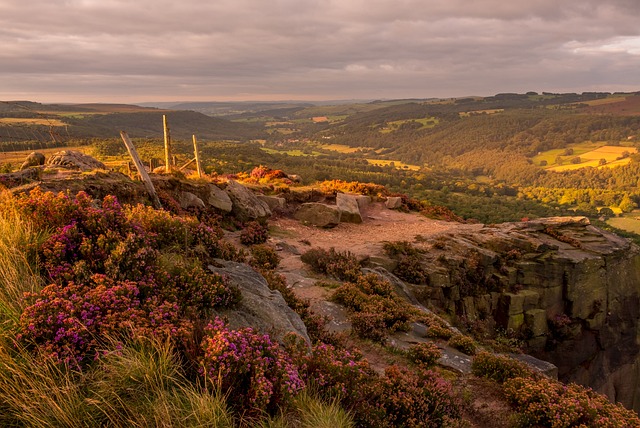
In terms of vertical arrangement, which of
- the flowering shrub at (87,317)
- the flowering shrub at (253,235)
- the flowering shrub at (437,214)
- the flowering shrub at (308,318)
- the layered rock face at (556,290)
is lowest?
the layered rock face at (556,290)

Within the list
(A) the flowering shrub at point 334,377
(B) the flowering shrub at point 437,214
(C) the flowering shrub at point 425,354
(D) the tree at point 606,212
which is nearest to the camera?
(A) the flowering shrub at point 334,377

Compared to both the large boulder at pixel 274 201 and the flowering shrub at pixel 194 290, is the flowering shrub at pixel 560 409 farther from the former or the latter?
the large boulder at pixel 274 201

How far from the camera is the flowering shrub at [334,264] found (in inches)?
541

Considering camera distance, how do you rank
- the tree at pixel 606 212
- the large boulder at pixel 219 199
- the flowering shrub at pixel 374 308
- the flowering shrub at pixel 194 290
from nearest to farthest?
the flowering shrub at pixel 194 290 < the flowering shrub at pixel 374 308 < the large boulder at pixel 219 199 < the tree at pixel 606 212

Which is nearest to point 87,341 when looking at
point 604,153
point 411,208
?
point 411,208

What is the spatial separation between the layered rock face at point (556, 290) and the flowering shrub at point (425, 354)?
6.88 meters

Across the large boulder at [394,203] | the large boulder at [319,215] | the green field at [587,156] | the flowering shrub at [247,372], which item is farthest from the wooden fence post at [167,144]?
the green field at [587,156]

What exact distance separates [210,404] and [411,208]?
28.4 meters

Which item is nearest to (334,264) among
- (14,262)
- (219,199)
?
(219,199)

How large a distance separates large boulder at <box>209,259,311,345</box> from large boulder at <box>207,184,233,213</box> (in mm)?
11708

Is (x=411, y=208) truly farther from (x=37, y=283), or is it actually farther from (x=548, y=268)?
(x=37, y=283)

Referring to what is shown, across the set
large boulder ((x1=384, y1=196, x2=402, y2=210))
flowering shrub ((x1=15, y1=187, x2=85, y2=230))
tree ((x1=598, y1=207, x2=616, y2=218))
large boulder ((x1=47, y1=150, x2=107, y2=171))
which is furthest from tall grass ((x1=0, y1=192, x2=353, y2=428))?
tree ((x1=598, y1=207, x2=616, y2=218))

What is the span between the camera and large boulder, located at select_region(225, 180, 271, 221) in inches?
804

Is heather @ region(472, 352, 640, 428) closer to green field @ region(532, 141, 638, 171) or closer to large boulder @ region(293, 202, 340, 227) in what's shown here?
large boulder @ region(293, 202, 340, 227)
